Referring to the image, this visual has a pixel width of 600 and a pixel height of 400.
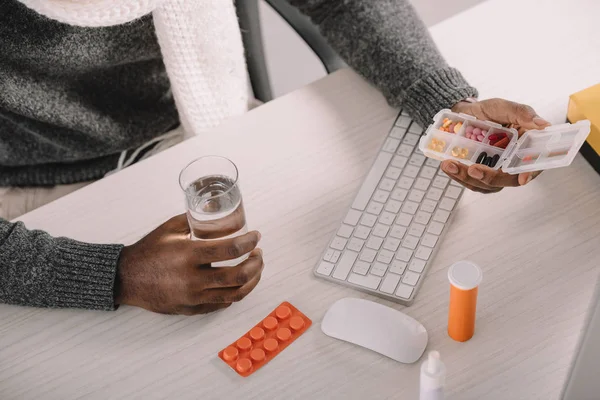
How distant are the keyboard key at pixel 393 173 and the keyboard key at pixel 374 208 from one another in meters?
0.05

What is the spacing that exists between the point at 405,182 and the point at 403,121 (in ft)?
0.38

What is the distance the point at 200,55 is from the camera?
3.64 feet

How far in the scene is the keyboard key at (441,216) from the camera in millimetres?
876

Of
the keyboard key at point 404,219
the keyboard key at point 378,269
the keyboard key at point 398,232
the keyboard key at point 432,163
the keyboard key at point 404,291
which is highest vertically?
the keyboard key at point 432,163

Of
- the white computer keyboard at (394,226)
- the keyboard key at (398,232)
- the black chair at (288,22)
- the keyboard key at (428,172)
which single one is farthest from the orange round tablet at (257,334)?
the black chair at (288,22)

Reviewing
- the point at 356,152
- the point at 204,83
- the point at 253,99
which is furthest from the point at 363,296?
the point at 253,99

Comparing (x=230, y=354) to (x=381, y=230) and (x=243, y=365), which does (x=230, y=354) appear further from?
(x=381, y=230)

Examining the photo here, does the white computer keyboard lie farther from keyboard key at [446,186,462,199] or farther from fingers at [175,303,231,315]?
fingers at [175,303,231,315]

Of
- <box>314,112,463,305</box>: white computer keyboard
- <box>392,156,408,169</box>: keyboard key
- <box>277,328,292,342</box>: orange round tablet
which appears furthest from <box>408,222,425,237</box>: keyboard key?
<box>277,328,292,342</box>: orange round tablet

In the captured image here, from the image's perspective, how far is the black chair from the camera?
1.20 m

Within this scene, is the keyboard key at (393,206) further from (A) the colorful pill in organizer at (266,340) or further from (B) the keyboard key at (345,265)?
(A) the colorful pill in organizer at (266,340)

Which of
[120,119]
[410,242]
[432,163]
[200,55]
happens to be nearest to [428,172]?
[432,163]

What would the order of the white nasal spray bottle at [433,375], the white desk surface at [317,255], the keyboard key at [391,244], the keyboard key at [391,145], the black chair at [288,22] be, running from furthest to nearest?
the black chair at [288,22]
the keyboard key at [391,145]
the keyboard key at [391,244]
the white desk surface at [317,255]
the white nasal spray bottle at [433,375]

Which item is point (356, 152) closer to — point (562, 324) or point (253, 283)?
point (253, 283)
